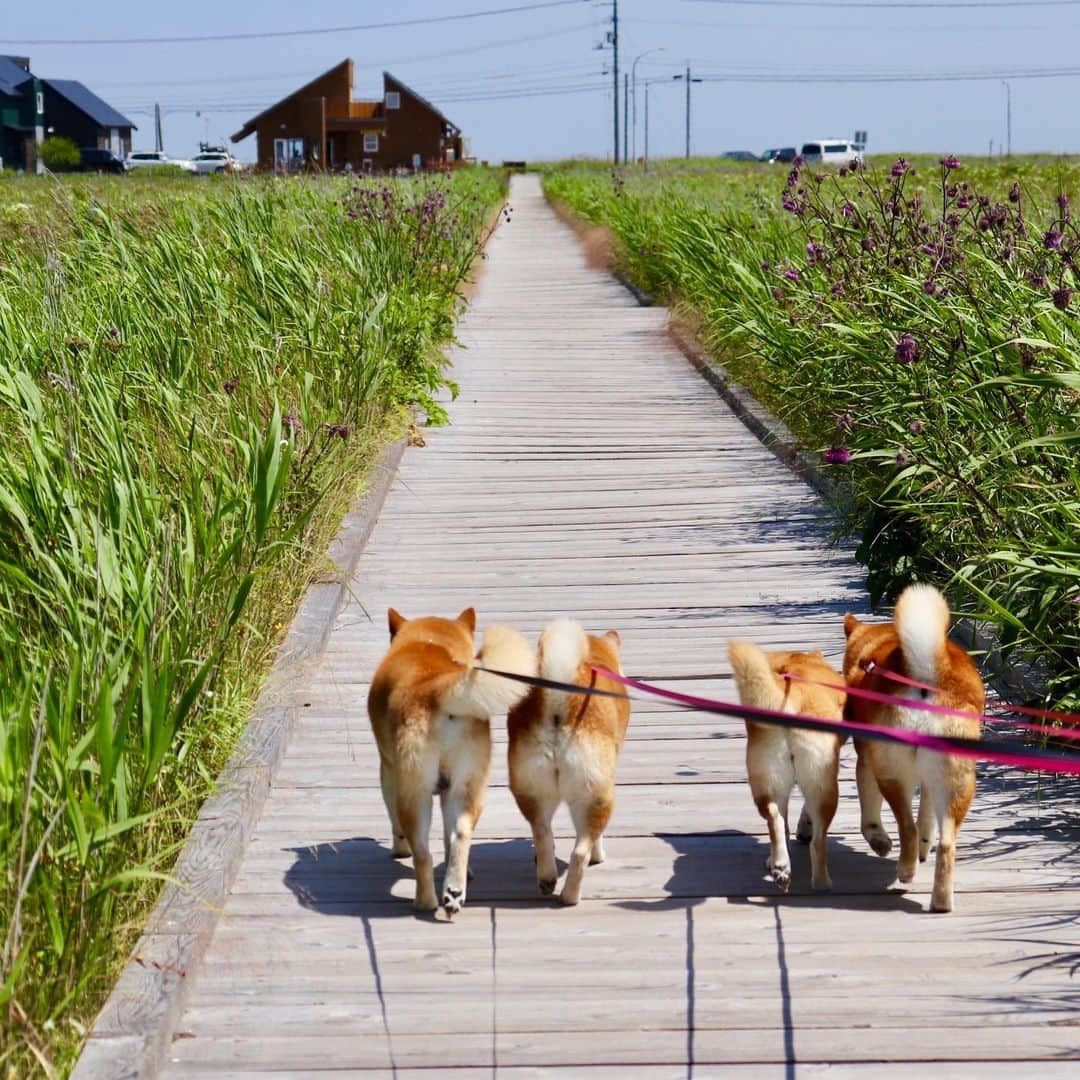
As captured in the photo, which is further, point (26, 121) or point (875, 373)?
point (26, 121)

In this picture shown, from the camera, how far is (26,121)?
108m

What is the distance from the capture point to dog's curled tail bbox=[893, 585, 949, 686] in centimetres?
377

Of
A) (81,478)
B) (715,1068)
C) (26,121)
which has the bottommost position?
(715,1068)

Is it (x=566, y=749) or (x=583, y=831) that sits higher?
(x=566, y=749)

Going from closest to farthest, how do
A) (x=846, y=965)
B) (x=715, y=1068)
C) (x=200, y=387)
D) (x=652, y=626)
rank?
(x=715, y=1068), (x=846, y=965), (x=652, y=626), (x=200, y=387)

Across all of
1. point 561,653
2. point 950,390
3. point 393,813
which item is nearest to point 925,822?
point 561,653

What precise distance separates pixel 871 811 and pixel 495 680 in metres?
1.15

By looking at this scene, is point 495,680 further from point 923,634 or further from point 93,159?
point 93,159

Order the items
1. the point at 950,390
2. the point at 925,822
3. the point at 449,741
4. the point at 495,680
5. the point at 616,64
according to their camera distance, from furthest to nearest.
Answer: the point at 616,64 < the point at 950,390 < the point at 925,822 < the point at 449,741 < the point at 495,680

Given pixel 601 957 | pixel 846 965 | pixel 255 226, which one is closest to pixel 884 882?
pixel 846 965

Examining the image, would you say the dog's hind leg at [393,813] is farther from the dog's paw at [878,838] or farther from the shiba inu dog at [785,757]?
the dog's paw at [878,838]

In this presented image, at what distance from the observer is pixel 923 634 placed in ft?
12.4

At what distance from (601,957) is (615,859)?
627 mm

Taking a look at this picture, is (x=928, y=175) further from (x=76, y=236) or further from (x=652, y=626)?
(x=652, y=626)
